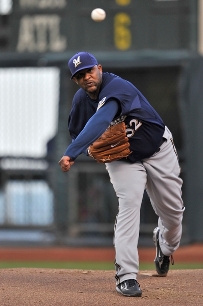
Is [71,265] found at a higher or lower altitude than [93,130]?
lower

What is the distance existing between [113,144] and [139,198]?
381mm

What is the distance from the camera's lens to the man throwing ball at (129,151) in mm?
5117

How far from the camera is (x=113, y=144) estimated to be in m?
5.24

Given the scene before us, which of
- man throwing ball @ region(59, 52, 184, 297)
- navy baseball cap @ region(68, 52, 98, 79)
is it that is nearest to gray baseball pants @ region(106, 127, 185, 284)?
man throwing ball @ region(59, 52, 184, 297)

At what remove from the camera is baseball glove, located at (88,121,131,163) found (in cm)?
525

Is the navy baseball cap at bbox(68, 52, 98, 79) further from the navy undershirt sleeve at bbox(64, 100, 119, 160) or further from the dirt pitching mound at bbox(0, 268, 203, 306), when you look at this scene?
the dirt pitching mound at bbox(0, 268, 203, 306)

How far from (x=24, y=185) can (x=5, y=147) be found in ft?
1.99

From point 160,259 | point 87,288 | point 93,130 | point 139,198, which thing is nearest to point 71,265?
point 160,259

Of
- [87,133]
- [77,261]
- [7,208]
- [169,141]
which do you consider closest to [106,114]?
[87,133]

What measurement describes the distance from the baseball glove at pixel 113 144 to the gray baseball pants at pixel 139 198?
0.40ft

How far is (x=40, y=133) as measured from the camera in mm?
11297

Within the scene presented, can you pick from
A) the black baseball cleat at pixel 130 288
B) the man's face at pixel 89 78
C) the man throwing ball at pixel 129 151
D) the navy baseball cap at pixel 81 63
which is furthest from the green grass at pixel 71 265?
the navy baseball cap at pixel 81 63

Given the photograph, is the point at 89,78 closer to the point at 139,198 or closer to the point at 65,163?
the point at 65,163

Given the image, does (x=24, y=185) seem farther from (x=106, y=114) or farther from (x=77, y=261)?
(x=106, y=114)
